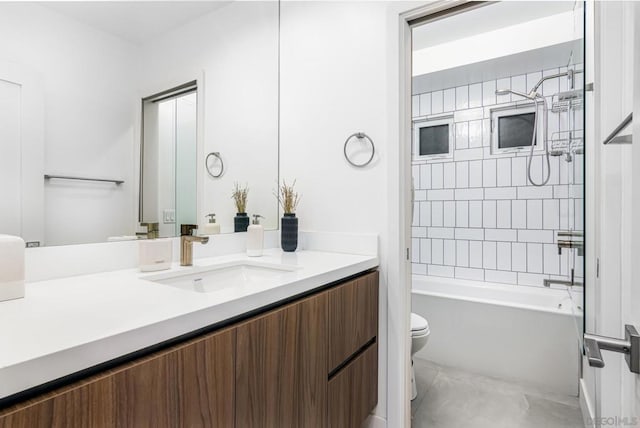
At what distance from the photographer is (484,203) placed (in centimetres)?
293

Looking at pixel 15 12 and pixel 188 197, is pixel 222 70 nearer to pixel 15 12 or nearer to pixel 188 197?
pixel 188 197

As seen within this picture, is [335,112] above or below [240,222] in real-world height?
above

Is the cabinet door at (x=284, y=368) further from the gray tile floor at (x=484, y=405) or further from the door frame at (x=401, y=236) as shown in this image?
the gray tile floor at (x=484, y=405)

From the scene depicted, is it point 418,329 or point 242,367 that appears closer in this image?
point 242,367

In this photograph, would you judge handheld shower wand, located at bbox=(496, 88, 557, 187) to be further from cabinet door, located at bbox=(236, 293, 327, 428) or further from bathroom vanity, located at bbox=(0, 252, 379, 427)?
cabinet door, located at bbox=(236, 293, 327, 428)

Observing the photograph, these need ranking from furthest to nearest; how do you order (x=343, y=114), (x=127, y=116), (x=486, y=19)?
(x=486, y=19) → (x=343, y=114) → (x=127, y=116)

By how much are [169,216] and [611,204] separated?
1.54m

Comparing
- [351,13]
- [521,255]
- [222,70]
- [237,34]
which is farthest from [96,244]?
[521,255]

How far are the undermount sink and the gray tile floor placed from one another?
45.2 inches

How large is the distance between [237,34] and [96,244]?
120 cm

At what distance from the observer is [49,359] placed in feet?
Result: 1.64

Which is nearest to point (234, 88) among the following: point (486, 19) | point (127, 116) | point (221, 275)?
point (127, 116)

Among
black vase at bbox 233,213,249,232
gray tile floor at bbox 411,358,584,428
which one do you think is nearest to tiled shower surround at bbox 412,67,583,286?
gray tile floor at bbox 411,358,584,428

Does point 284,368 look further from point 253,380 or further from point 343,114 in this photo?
point 343,114
